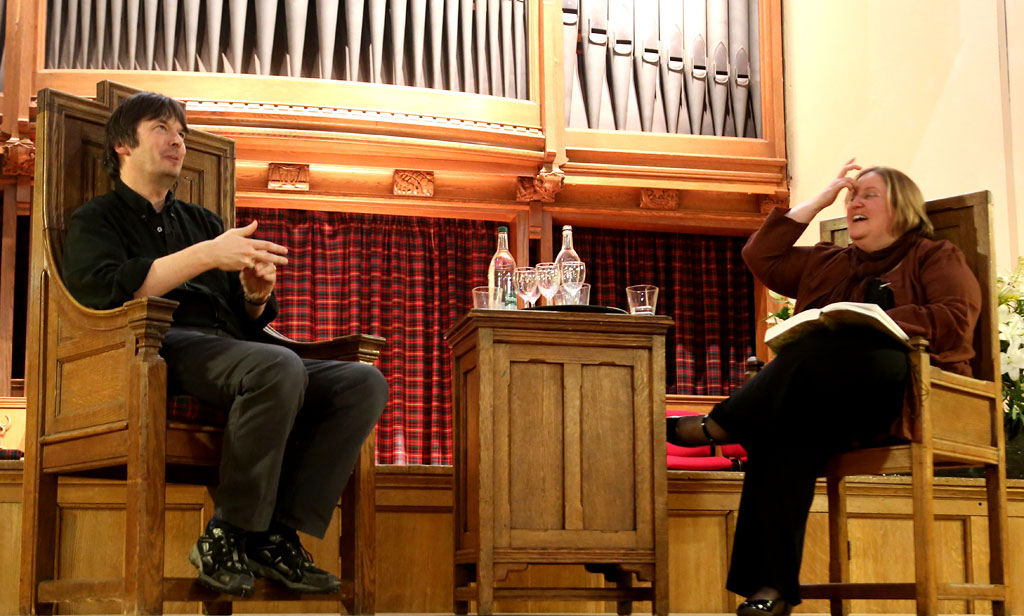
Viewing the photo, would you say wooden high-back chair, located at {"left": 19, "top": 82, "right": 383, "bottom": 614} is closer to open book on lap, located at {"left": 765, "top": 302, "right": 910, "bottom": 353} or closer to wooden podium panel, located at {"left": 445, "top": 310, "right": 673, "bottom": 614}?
wooden podium panel, located at {"left": 445, "top": 310, "right": 673, "bottom": 614}

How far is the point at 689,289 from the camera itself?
6.11 m

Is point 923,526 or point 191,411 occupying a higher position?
point 191,411

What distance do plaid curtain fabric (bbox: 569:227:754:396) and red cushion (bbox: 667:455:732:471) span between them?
84cm

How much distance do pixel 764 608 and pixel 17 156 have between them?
3.68 m

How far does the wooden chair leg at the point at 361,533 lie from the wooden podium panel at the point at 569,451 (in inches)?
9.4

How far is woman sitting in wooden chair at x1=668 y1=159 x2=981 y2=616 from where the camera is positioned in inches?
108

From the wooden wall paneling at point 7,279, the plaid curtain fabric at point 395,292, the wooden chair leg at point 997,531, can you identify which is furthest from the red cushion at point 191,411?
the plaid curtain fabric at point 395,292

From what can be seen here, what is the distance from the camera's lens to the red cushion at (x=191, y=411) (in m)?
2.64

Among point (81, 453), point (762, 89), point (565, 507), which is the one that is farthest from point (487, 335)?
point (762, 89)

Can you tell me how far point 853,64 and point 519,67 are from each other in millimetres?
1486

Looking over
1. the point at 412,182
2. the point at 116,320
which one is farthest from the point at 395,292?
the point at 116,320

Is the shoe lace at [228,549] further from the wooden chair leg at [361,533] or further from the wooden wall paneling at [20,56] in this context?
the wooden wall paneling at [20,56]

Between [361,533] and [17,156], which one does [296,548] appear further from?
[17,156]

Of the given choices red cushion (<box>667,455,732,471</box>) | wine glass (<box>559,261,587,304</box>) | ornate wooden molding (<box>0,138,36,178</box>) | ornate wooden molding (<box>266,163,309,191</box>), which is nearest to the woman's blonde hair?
wine glass (<box>559,261,587,304</box>)
